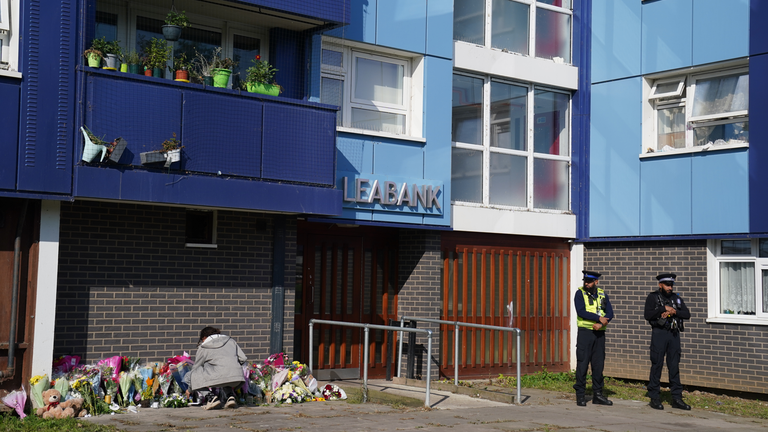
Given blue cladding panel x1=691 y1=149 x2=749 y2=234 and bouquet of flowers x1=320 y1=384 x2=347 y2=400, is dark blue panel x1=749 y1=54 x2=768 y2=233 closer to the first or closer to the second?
blue cladding panel x1=691 y1=149 x2=749 y2=234

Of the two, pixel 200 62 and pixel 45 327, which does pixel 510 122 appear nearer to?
pixel 200 62

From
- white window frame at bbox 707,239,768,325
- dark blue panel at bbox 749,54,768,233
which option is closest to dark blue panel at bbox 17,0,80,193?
white window frame at bbox 707,239,768,325

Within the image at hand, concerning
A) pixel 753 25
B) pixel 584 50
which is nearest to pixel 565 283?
pixel 584 50

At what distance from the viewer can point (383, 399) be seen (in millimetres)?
10680

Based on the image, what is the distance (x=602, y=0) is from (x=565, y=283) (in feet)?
16.4

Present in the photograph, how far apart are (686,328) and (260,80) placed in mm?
7526

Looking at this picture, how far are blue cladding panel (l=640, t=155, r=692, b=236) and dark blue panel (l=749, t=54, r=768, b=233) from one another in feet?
3.41

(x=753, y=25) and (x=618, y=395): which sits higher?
(x=753, y=25)

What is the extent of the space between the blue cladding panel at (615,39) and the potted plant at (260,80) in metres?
6.35

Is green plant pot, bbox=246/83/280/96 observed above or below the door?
above

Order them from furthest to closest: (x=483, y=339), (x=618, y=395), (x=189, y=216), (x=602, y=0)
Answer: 1. (x=602, y=0)
2. (x=483, y=339)
3. (x=618, y=395)
4. (x=189, y=216)

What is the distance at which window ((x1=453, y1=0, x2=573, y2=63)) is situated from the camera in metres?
13.8

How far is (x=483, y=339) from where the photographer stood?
45.3 ft

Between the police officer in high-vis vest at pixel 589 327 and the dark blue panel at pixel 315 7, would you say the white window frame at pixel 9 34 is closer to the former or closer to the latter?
the dark blue panel at pixel 315 7
